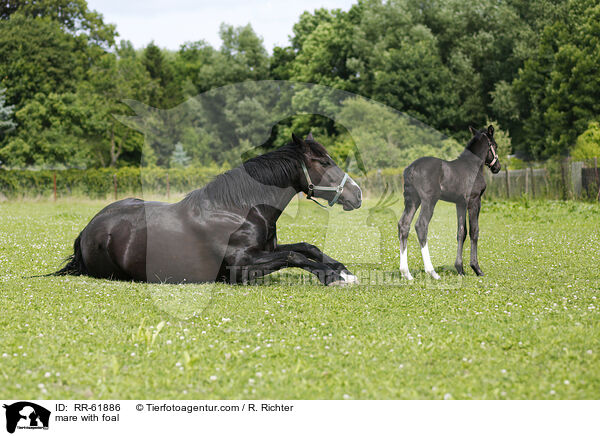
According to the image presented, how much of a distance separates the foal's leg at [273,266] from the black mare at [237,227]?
1cm

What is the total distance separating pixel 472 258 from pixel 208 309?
4.88m

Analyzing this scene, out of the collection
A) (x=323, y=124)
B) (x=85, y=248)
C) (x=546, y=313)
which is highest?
(x=323, y=124)

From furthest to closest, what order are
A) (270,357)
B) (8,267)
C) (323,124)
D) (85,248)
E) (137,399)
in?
(323,124), (8,267), (85,248), (270,357), (137,399)

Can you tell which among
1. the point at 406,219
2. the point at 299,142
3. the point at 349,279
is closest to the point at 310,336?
the point at 349,279

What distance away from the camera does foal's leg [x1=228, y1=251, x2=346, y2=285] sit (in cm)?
836

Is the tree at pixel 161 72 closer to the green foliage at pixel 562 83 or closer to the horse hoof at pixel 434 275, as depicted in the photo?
the green foliage at pixel 562 83

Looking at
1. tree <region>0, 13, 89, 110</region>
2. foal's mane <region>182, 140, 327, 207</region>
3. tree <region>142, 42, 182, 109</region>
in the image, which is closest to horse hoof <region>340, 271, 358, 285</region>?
foal's mane <region>182, 140, 327, 207</region>

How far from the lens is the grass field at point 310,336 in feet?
14.5

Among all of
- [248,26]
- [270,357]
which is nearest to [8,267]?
[270,357]

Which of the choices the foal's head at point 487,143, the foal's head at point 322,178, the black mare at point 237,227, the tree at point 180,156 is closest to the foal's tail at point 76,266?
the black mare at point 237,227

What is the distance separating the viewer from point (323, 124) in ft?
186

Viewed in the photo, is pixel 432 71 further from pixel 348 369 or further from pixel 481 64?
pixel 348 369
